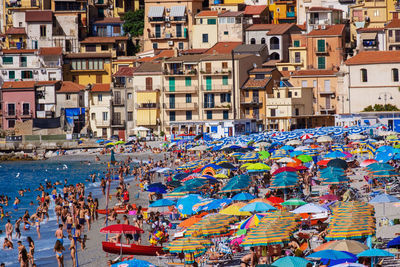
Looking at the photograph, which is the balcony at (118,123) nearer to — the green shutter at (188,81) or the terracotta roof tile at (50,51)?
the green shutter at (188,81)

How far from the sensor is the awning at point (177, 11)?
94.5 meters

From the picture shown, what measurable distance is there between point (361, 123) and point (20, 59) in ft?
120

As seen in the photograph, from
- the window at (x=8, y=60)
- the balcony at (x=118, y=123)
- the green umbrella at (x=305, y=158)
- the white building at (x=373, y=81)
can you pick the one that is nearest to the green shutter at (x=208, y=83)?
the balcony at (x=118, y=123)

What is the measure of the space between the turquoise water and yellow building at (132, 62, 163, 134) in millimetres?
11070

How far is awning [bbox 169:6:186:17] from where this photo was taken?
3722 inches

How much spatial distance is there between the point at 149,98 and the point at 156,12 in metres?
14.2

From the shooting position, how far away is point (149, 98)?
3314 inches

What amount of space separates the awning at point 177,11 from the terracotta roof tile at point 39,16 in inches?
496

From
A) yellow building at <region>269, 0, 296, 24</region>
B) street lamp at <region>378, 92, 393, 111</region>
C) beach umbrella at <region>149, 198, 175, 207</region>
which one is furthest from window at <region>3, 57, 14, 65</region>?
beach umbrella at <region>149, 198, 175, 207</region>

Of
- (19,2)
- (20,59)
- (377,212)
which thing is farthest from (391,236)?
(19,2)

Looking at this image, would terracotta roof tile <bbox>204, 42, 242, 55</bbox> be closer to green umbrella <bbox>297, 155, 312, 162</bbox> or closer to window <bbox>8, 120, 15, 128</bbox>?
window <bbox>8, 120, 15, 128</bbox>

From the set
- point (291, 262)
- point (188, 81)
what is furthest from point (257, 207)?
point (188, 81)

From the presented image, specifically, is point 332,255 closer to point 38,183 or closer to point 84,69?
point 38,183

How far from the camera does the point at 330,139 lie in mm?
56812
